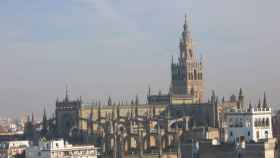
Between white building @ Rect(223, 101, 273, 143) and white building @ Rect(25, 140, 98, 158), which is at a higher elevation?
white building @ Rect(223, 101, 273, 143)

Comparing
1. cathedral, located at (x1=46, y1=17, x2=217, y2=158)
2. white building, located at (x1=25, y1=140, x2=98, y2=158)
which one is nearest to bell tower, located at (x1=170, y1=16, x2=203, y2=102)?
cathedral, located at (x1=46, y1=17, x2=217, y2=158)

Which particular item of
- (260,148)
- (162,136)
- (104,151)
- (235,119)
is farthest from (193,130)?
(260,148)

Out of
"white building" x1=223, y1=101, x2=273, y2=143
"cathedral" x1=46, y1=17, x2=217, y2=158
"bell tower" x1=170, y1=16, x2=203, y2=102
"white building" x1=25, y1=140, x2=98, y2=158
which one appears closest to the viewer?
"white building" x1=223, y1=101, x2=273, y2=143

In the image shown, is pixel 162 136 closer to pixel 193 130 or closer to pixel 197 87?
pixel 193 130

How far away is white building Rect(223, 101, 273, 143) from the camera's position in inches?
2788

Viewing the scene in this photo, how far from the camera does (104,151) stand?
102 metres

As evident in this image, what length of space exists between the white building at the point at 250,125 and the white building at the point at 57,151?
1068 inches

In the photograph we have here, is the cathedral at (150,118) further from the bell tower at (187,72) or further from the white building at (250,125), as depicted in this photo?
the white building at (250,125)

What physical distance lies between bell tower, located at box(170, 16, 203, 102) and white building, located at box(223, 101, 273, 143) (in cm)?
6323

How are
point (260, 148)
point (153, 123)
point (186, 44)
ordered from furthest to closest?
1. point (186, 44)
2. point (153, 123)
3. point (260, 148)

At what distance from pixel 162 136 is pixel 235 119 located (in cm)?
3713

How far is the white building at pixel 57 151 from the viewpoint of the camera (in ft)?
304

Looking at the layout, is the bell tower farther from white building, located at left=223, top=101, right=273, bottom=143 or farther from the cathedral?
white building, located at left=223, top=101, right=273, bottom=143

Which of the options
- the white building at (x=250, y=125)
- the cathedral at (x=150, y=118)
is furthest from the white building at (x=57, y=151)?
the white building at (x=250, y=125)
